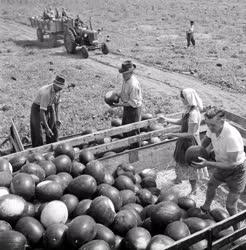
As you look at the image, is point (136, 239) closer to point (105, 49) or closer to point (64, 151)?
point (64, 151)

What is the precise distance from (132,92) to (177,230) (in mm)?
4404

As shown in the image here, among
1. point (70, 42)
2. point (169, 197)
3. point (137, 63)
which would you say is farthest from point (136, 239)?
point (70, 42)

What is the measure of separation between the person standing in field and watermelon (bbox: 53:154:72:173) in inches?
79.1

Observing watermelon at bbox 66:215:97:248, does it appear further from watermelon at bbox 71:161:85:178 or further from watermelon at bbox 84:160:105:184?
watermelon at bbox 71:161:85:178

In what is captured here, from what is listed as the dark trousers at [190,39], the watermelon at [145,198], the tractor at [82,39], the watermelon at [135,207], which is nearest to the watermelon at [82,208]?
the watermelon at [135,207]

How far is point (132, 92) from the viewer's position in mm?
9672

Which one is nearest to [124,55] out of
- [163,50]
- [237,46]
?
[163,50]

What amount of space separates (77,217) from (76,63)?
15.1m

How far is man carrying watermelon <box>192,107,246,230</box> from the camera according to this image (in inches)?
250

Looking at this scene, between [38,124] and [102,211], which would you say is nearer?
[102,211]

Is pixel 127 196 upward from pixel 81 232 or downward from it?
downward

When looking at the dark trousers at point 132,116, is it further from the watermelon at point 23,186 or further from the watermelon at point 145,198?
the watermelon at point 23,186

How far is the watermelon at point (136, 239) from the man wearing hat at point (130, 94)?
164 inches

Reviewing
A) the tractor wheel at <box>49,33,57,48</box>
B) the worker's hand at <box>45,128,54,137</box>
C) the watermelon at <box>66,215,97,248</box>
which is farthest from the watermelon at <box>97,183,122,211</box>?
the tractor wheel at <box>49,33,57,48</box>
